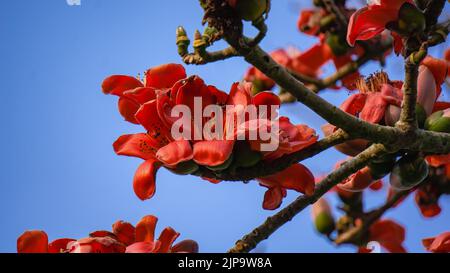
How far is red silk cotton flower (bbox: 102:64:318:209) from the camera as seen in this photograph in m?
1.45

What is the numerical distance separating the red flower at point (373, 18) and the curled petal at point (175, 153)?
510mm

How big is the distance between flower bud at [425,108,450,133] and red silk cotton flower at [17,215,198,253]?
2.13ft

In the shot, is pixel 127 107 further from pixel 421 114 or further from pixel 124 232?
pixel 421 114

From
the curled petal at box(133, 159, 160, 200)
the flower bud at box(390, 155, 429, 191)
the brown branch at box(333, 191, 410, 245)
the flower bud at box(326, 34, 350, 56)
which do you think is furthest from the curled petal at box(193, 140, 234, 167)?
the flower bud at box(326, 34, 350, 56)

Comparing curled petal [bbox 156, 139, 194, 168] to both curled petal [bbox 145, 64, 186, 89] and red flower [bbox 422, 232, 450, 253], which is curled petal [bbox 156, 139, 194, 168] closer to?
curled petal [bbox 145, 64, 186, 89]

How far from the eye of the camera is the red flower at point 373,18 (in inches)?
62.4

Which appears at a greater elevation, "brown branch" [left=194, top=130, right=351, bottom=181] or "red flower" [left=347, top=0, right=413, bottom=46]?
"red flower" [left=347, top=0, right=413, bottom=46]

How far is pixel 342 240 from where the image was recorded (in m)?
3.00

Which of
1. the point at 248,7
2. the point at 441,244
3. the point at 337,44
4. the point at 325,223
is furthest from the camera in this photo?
the point at 337,44

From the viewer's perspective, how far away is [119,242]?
1.65 m

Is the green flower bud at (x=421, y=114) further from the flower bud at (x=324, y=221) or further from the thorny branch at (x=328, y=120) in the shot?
the flower bud at (x=324, y=221)

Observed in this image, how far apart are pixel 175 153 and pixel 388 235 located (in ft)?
6.39

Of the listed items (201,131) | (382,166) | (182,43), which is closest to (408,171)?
(382,166)
